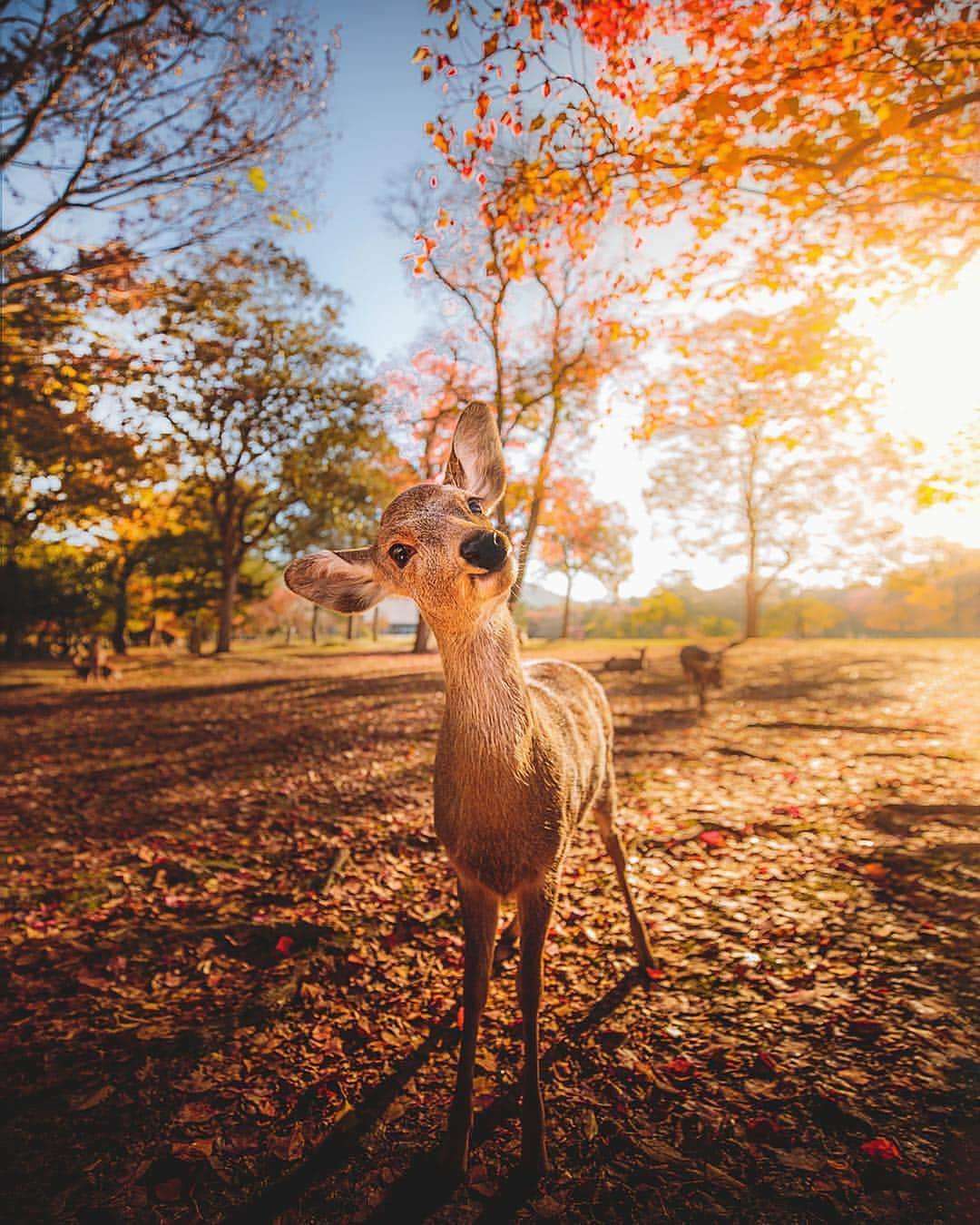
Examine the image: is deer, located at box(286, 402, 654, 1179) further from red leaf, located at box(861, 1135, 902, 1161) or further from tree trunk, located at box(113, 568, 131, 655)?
tree trunk, located at box(113, 568, 131, 655)

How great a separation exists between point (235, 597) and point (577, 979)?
4065cm

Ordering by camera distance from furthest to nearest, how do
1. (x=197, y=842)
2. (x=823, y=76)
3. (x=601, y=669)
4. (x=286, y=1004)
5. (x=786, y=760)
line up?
(x=601, y=669), (x=786, y=760), (x=197, y=842), (x=823, y=76), (x=286, y=1004)

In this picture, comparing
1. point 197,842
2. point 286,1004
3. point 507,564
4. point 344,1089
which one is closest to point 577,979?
point 344,1089

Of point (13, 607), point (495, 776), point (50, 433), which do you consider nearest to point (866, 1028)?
point (495, 776)

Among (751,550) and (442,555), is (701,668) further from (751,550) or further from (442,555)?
(751,550)

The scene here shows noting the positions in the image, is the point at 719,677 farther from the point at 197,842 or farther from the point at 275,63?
the point at 275,63

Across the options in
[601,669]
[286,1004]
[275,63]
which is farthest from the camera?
[601,669]

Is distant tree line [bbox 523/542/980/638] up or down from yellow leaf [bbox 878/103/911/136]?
down

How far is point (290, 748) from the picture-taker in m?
10.1

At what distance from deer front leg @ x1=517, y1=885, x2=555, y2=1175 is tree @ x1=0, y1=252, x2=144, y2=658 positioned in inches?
429

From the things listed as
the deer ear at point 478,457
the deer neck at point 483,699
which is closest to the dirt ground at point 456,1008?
the deer neck at point 483,699

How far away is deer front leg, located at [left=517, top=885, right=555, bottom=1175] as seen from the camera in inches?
103

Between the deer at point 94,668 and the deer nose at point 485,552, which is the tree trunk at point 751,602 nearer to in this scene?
the deer at point 94,668

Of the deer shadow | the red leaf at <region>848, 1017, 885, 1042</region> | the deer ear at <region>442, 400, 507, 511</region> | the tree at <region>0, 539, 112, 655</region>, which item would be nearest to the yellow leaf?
Result: the deer ear at <region>442, 400, 507, 511</region>
